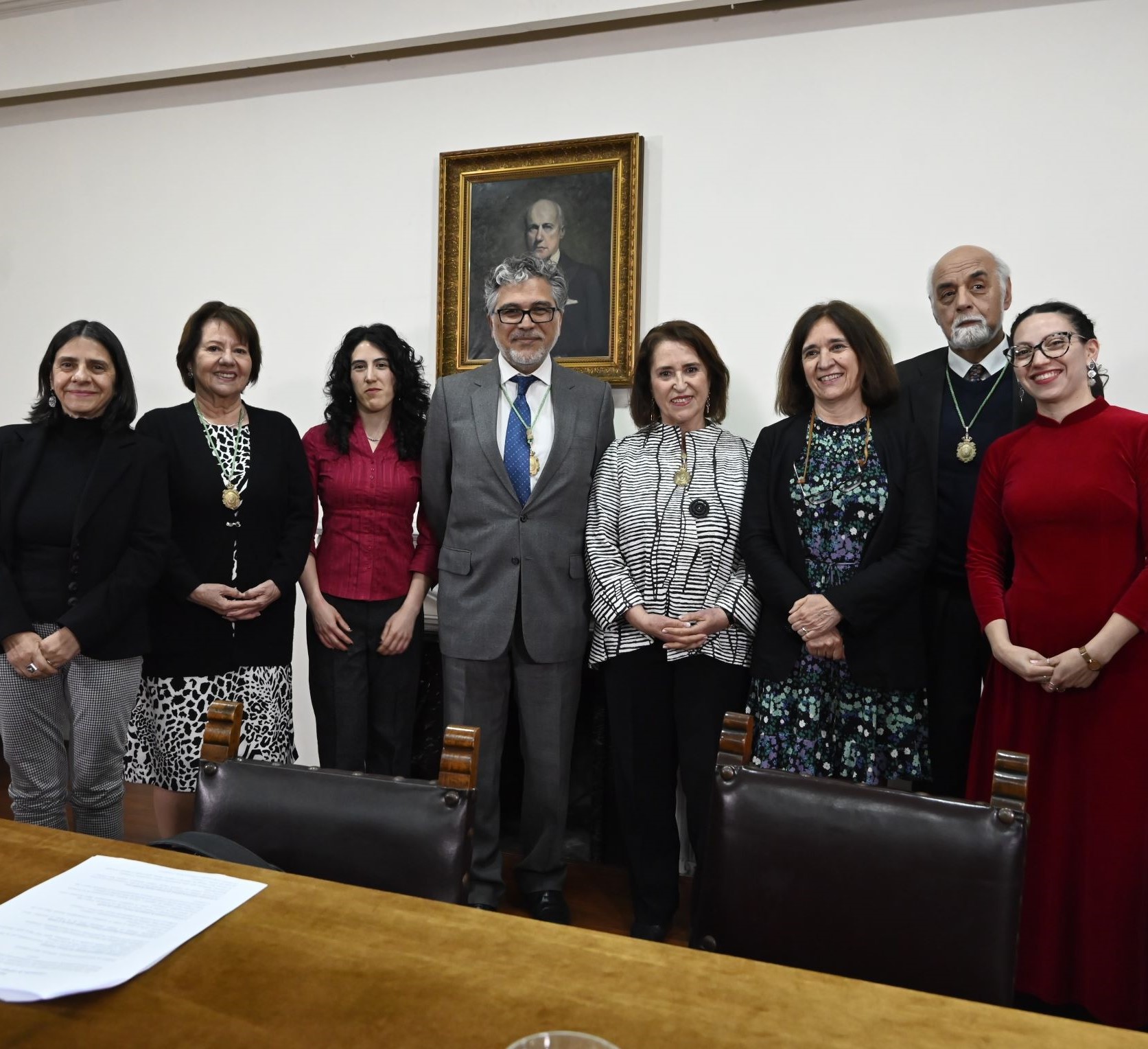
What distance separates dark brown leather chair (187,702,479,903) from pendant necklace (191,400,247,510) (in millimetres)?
1358

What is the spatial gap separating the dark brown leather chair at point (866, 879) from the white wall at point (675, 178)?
2248 millimetres

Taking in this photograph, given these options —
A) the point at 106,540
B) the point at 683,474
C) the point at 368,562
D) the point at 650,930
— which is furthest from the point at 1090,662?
the point at 106,540

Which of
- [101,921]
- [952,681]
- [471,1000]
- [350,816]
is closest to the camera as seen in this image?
[471,1000]

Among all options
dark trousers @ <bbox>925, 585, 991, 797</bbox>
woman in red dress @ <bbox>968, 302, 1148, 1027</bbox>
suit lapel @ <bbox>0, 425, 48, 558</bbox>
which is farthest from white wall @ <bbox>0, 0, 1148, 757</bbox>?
suit lapel @ <bbox>0, 425, 48, 558</bbox>

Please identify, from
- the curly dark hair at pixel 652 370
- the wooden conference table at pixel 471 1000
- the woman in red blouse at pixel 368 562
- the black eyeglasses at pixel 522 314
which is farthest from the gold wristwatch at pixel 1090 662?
the woman in red blouse at pixel 368 562

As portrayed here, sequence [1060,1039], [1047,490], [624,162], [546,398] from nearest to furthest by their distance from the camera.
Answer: [1060,1039] < [1047,490] < [546,398] < [624,162]

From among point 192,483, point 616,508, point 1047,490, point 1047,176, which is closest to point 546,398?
point 616,508

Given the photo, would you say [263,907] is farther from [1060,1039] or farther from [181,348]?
[181,348]

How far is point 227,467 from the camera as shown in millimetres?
2604

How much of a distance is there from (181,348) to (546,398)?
1.06 m

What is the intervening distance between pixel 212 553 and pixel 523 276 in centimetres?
119

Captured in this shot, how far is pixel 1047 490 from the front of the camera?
2100 millimetres

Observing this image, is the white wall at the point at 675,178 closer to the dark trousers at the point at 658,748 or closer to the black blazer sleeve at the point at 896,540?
the black blazer sleeve at the point at 896,540

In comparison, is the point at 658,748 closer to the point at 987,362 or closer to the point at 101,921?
the point at 987,362
